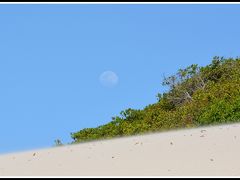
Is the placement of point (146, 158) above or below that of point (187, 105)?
below

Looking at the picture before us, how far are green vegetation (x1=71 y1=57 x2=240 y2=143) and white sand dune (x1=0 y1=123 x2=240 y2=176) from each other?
543cm

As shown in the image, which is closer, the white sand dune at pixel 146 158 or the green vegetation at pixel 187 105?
the white sand dune at pixel 146 158

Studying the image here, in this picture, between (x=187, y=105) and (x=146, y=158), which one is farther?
(x=187, y=105)

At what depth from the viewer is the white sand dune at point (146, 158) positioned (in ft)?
37.6

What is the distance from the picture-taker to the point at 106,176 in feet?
36.9

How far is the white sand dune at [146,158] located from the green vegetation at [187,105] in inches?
214

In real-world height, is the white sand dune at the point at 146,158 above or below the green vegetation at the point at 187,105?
below

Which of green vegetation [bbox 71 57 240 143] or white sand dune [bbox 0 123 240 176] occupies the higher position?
green vegetation [bbox 71 57 240 143]

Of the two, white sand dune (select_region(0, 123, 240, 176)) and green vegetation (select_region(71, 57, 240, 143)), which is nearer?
white sand dune (select_region(0, 123, 240, 176))

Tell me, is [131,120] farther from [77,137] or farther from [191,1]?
[191,1]

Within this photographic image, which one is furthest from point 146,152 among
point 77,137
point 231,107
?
point 77,137

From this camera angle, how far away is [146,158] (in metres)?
12.9

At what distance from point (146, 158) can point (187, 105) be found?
46.0 feet

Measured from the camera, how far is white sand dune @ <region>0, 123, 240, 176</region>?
452 inches
